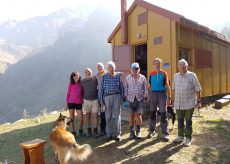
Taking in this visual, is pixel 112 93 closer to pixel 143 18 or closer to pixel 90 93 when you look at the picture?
pixel 90 93

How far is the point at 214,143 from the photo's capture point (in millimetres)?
7035

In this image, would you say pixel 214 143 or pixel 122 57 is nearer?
pixel 214 143

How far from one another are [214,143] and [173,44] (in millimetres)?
4306


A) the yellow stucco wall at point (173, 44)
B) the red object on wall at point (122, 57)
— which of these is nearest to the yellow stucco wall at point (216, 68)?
the yellow stucco wall at point (173, 44)

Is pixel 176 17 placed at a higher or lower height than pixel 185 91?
higher

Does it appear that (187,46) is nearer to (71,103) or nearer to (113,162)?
(71,103)

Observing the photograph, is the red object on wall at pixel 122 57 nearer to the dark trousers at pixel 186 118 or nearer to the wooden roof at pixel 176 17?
the wooden roof at pixel 176 17

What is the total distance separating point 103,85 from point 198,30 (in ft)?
20.2

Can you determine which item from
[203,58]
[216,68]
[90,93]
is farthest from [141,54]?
[90,93]

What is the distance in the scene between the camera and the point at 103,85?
Result: 6738 mm

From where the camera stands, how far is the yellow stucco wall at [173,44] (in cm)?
1026

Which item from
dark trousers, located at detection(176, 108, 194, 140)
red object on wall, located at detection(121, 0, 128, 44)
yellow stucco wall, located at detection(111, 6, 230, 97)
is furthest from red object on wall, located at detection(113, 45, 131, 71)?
dark trousers, located at detection(176, 108, 194, 140)

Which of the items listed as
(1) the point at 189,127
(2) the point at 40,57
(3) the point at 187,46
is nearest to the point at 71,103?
(1) the point at 189,127

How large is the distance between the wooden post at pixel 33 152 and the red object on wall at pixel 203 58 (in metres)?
7.78
